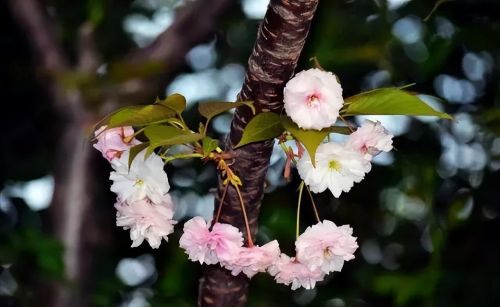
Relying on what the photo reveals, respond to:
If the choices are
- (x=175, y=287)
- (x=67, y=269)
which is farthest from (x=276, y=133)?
(x=175, y=287)

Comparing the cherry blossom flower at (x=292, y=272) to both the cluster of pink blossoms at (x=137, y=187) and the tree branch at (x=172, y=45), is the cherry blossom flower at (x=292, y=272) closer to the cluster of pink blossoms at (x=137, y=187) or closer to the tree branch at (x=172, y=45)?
the cluster of pink blossoms at (x=137, y=187)

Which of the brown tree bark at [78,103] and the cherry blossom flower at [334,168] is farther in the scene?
the brown tree bark at [78,103]

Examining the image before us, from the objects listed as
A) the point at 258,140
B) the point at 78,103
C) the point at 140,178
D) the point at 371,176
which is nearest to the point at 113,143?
the point at 140,178

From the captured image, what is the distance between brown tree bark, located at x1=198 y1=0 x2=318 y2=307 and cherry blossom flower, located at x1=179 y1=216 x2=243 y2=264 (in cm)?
3

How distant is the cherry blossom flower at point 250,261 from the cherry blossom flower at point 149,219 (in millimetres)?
69

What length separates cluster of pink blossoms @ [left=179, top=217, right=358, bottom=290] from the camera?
75 centimetres

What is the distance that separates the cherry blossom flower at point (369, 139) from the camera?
0.71 metres

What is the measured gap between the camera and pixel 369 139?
2.35 feet

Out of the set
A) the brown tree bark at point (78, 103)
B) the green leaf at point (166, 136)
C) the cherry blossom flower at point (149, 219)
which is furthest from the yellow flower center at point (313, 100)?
the brown tree bark at point (78, 103)

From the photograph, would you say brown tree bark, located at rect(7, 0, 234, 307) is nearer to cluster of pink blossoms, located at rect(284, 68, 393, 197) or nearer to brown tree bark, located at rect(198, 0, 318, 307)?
brown tree bark, located at rect(198, 0, 318, 307)

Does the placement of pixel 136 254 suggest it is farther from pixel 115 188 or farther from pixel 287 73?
pixel 287 73

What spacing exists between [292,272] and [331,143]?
139mm

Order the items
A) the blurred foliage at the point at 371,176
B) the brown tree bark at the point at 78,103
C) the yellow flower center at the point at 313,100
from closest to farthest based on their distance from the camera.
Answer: the yellow flower center at the point at 313,100, the brown tree bark at the point at 78,103, the blurred foliage at the point at 371,176

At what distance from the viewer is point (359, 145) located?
2.37 ft
